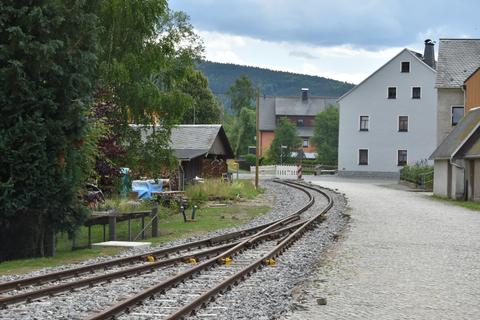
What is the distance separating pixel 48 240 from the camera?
16672 millimetres

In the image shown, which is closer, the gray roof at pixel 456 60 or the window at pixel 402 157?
the gray roof at pixel 456 60

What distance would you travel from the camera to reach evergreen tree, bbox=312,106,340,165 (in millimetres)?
89812

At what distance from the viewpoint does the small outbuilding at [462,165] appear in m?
37.1

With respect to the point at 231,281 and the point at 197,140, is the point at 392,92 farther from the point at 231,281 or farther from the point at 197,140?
the point at 231,281

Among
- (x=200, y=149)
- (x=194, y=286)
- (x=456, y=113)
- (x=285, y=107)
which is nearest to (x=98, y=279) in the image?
(x=194, y=286)

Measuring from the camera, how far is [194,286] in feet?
37.4

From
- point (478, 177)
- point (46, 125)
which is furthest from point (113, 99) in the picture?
point (478, 177)

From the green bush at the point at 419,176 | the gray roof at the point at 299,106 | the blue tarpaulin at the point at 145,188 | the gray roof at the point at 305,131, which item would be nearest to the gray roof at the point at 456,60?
the green bush at the point at 419,176

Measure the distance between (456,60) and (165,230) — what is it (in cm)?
3985

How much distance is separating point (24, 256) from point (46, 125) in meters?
3.01

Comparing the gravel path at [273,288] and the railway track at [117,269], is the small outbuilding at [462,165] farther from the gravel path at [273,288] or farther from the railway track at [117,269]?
the railway track at [117,269]

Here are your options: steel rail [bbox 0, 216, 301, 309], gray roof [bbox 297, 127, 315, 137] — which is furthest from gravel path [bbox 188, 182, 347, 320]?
gray roof [bbox 297, 127, 315, 137]

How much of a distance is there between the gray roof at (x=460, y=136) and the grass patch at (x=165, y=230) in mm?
12735

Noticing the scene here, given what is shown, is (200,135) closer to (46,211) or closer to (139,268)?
(46,211)
